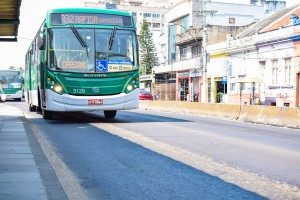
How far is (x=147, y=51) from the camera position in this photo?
7862cm

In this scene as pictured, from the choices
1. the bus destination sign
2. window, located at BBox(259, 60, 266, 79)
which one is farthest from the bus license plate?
window, located at BBox(259, 60, 266, 79)

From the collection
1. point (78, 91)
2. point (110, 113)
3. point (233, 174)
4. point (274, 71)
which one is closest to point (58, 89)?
point (78, 91)

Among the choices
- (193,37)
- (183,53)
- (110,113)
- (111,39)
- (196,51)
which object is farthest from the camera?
(183,53)

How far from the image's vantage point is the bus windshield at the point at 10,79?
50.8 metres

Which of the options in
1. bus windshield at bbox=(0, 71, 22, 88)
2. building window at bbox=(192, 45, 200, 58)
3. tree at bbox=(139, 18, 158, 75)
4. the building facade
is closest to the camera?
the building facade

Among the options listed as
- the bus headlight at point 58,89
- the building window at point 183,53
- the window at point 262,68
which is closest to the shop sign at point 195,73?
the building window at point 183,53

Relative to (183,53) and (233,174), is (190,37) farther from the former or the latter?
(233,174)

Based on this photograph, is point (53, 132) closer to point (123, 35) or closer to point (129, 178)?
point (123, 35)

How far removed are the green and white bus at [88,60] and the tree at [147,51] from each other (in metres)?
62.4

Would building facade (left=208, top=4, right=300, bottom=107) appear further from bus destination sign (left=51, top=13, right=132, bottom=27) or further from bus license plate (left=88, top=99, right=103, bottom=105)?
bus license plate (left=88, top=99, right=103, bottom=105)

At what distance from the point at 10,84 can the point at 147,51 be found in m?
32.0

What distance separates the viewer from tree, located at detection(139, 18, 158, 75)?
78.2m

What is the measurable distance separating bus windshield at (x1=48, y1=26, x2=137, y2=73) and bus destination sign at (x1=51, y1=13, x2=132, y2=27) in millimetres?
291

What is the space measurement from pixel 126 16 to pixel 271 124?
7.52m
